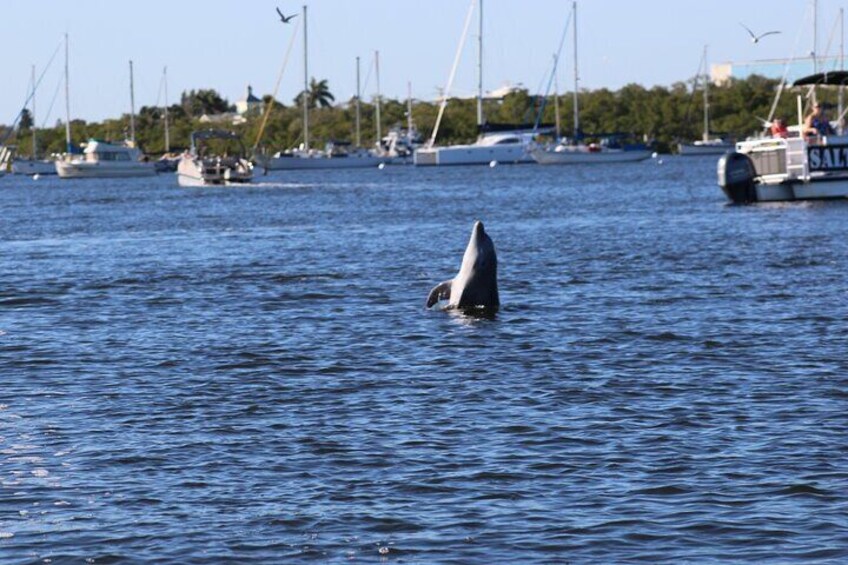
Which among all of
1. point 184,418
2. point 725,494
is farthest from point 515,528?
point 184,418

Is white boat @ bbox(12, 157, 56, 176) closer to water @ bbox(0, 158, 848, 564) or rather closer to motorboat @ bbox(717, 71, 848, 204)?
motorboat @ bbox(717, 71, 848, 204)

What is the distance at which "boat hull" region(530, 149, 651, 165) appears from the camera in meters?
152

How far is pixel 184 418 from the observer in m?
16.4

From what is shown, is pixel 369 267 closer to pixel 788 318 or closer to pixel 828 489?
pixel 788 318

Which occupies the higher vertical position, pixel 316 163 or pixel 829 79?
pixel 829 79

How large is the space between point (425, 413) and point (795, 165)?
3734 centimetres

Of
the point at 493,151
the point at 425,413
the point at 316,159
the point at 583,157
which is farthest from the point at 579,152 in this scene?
the point at 425,413

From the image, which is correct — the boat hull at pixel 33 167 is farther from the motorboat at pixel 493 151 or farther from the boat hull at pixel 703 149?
the boat hull at pixel 703 149

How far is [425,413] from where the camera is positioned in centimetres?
1644

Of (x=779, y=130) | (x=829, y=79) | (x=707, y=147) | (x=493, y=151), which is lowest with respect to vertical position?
(x=707, y=147)

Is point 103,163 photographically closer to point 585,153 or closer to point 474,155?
point 474,155

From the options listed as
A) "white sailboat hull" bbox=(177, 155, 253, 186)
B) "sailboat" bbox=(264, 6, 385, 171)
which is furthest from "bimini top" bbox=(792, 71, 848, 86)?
"sailboat" bbox=(264, 6, 385, 171)

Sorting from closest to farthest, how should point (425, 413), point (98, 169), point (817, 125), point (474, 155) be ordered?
point (425, 413)
point (817, 125)
point (98, 169)
point (474, 155)

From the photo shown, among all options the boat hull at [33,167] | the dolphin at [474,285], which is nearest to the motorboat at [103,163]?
the boat hull at [33,167]
